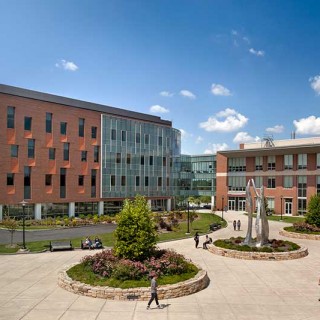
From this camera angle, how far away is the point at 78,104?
2260 inches

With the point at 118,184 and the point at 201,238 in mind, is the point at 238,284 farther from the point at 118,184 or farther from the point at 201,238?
the point at 118,184

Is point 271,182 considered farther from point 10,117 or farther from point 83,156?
point 10,117

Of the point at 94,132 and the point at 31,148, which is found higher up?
the point at 94,132

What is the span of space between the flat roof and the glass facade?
1.21m

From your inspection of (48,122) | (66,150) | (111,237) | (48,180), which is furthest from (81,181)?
(111,237)

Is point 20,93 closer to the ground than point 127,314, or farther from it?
farther from it

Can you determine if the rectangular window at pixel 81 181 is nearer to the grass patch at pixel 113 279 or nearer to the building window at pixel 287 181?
the building window at pixel 287 181

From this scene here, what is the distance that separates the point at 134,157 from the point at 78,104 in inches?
554

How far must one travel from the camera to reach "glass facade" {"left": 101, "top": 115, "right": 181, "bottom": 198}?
6134 centimetres

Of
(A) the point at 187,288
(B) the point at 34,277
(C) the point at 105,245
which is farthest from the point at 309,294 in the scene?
(C) the point at 105,245

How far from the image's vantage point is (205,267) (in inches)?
941

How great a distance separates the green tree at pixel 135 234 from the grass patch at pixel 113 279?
1.88 metres

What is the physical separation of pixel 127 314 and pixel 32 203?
1577 inches

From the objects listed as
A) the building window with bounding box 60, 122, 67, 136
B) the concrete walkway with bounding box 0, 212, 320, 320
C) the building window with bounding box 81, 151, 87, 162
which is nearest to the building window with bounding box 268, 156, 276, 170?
the building window with bounding box 81, 151, 87, 162
